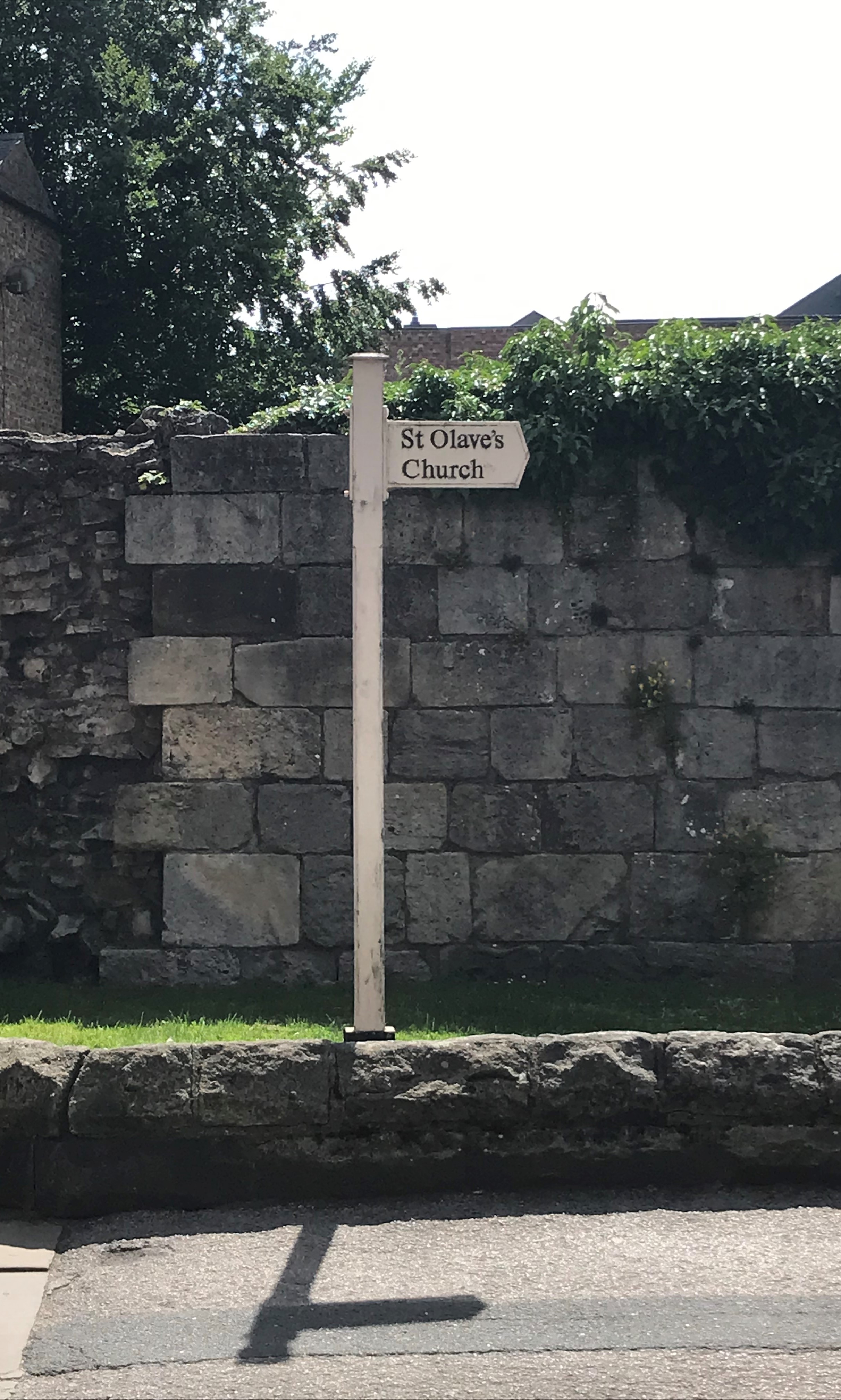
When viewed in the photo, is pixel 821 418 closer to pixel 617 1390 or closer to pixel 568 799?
pixel 568 799

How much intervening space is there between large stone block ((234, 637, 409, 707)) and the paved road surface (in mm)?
2792

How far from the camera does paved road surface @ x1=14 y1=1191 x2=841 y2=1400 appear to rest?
323 cm

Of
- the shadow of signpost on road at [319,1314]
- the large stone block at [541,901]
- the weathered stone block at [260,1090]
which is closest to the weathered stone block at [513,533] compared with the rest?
the large stone block at [541,901]

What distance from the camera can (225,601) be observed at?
6680mm

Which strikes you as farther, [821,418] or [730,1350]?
[821,418]

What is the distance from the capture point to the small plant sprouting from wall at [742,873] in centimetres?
663

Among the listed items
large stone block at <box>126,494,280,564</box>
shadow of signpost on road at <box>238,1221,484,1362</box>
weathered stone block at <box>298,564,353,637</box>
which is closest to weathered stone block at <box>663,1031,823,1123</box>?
shadow of signpost on road at <box>238,1221,484,1362</box>

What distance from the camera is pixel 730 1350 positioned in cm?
334

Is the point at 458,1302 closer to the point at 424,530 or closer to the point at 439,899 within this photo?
the point at 439,899

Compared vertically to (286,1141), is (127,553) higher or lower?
higher

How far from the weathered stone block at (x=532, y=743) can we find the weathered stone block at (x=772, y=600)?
34.4 inches

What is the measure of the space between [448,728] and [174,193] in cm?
1729

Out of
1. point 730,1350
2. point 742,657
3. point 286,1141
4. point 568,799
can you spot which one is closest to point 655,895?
point 568,799

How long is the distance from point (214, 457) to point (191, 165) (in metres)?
16.5
